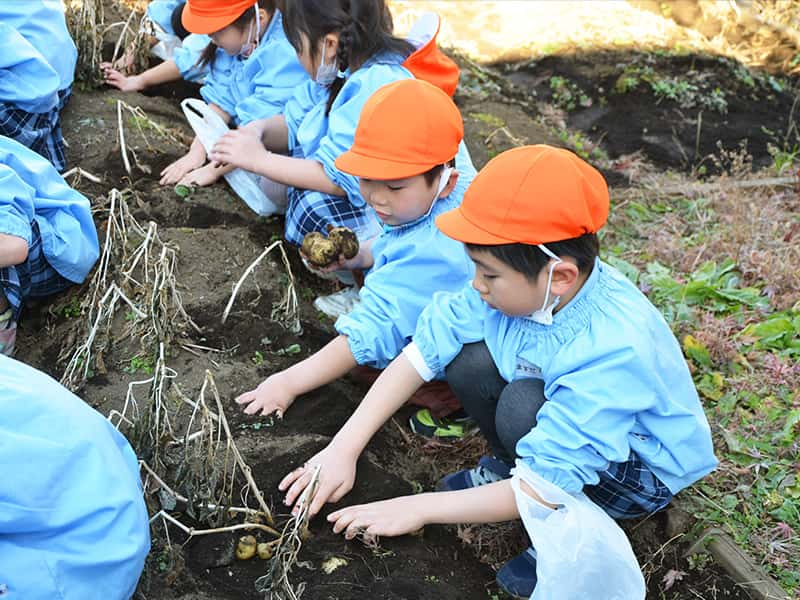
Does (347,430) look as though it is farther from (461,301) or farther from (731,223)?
(731,223)

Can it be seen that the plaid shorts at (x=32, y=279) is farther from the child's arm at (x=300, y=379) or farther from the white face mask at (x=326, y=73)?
the white face mask at (x=326, y=73)

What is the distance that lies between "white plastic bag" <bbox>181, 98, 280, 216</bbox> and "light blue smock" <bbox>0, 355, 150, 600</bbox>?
1.89 meters

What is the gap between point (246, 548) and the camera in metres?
2.22

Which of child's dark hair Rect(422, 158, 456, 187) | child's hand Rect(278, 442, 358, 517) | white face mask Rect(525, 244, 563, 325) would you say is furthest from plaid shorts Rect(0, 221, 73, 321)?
white face mask Rect(525, 244, 563, 325)

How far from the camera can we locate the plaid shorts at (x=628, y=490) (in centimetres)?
229

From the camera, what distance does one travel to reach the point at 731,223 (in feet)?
13.3

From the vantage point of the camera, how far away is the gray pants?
232 cm

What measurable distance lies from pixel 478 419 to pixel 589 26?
15.2ft

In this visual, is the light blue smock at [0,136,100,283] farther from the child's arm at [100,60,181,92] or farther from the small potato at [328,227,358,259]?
the child's arm at [100,60,181,92]

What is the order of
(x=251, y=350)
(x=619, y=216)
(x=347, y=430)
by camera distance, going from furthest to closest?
(x=619, y=216) → (x=251, y=350) → (x=347, y=430)

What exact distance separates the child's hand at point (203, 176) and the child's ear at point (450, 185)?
4.30 ft

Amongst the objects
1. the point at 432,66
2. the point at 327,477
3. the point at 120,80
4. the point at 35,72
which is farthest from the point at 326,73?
the point at 120,80

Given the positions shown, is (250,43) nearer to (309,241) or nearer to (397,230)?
(309,241)

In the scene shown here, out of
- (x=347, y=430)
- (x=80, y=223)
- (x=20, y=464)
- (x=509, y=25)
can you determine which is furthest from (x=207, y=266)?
(x=509, y=25)
